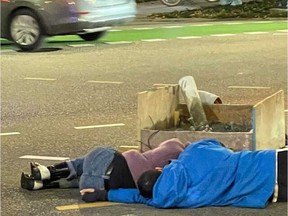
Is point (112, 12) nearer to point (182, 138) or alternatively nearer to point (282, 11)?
point (282, 11)

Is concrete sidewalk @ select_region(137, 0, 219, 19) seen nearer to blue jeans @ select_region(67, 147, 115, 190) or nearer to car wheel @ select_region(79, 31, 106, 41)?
car wheel @ select_region(79, 31, 106, 41)

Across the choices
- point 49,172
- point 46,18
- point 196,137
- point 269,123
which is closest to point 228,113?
point 269,123

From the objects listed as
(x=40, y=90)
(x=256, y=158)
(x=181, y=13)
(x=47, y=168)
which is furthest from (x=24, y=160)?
(x=181, y=13)

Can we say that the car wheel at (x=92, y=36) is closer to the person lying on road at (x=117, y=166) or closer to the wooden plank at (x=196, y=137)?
the wooden plank at (x=196, y=137)

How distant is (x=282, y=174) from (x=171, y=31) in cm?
1127

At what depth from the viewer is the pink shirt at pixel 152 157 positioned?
207 inches

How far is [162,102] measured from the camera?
20.2ft

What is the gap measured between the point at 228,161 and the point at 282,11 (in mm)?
15131

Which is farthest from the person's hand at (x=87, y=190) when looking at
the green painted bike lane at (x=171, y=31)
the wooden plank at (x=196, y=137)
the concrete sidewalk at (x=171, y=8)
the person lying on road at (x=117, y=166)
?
the concrete sidewalk at (x=171, y=8)

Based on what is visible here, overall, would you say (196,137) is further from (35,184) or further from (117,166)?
(35,184)

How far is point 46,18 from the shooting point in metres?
13.3

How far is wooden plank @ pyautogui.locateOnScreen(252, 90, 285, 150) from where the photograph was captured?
5.50 meters

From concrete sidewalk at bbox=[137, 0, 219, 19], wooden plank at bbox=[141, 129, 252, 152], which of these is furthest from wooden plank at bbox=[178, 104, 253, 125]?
concrete sidewalk at bbox=[137, 0, 219, 19]

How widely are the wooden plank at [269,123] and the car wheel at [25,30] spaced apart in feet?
26.4
